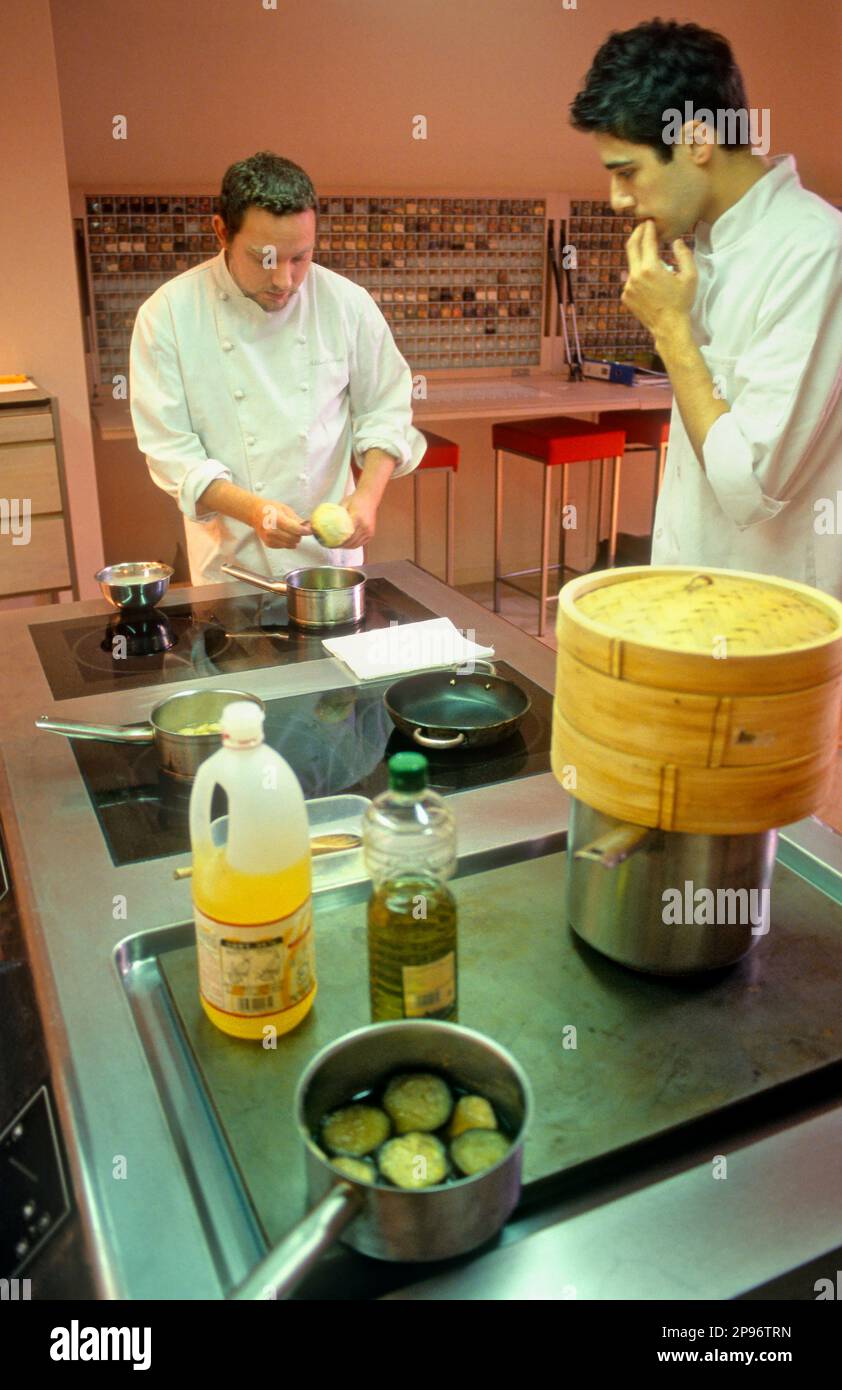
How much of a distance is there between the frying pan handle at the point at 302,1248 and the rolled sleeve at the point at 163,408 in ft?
6.02

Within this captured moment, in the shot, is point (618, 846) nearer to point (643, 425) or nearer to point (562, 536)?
point (643, 425)

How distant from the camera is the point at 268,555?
96.3 inches

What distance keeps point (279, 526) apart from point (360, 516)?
24cm

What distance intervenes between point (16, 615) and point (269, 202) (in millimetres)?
949

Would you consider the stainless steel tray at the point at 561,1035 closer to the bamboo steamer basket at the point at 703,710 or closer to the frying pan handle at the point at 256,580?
the bamboo steamer basket at the point at 703,710

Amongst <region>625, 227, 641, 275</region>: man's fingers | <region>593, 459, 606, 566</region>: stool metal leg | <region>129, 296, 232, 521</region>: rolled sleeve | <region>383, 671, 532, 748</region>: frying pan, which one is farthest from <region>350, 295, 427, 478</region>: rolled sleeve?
<region>593, 459, 606, 566</region>: stool metal leg

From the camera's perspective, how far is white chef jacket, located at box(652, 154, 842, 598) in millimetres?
1676

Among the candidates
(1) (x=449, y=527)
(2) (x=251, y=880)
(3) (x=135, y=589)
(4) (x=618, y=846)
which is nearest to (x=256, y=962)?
(2) (x=251, y=880)

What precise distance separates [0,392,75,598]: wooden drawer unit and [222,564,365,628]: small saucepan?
2069 millimetres

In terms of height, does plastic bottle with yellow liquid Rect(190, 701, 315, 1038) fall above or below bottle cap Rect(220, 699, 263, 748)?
below
